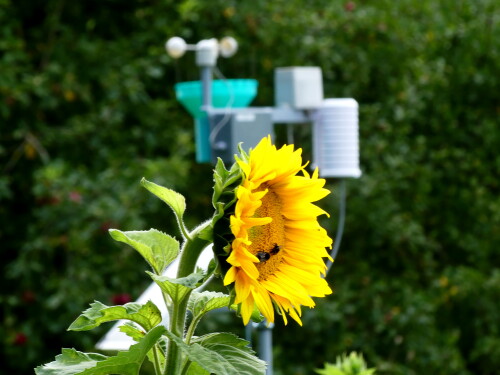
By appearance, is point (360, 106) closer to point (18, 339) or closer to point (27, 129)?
point (27, 129)

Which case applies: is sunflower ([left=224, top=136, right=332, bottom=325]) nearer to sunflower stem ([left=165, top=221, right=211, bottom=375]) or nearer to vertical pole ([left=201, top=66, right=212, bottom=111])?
sunflower stem ([left=165, top=221, right=211, bottom=375])

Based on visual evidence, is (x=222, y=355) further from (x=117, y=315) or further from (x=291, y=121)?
(x=291, y=121)

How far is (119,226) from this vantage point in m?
4.29

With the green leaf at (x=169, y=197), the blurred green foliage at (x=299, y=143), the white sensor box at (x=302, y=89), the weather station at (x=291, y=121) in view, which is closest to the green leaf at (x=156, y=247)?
the green leaf at (x=169, y=197)

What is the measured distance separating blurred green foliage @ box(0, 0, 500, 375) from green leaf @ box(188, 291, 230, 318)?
11.6ft

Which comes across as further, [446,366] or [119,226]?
[446,366]

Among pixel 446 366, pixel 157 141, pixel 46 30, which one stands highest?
pixel 46 30

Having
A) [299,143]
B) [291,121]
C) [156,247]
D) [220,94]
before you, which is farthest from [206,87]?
[156,247]

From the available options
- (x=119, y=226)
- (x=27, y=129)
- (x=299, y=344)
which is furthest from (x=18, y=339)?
(x=299, y=344)

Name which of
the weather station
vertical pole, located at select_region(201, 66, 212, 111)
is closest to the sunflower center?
the weather station

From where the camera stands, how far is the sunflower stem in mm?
738

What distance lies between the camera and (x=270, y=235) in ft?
2.49

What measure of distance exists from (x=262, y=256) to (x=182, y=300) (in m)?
0.07

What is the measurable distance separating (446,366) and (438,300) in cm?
32
